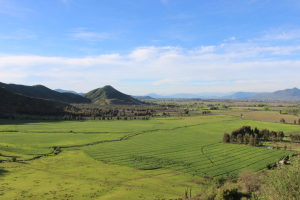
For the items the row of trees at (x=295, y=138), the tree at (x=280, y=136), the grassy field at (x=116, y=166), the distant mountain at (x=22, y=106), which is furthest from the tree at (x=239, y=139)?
the distant mountain at (x=22, y=106)

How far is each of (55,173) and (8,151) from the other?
2695 centimetres

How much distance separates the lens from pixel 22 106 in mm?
157500

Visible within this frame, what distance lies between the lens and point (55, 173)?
4791cm

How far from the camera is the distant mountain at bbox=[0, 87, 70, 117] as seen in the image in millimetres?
149113

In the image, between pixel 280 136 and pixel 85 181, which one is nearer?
pixel 85 181

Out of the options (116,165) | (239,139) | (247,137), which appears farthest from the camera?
(239,139)

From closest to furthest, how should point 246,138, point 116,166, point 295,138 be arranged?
point 116,166, point 246,138, point 295,138

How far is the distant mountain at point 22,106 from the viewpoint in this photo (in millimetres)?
149113

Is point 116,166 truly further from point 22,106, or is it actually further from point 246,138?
point 22,106

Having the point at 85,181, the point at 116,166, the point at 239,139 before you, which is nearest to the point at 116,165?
the point at 116,166

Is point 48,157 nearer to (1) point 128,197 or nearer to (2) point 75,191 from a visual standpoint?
(2) point 75,191

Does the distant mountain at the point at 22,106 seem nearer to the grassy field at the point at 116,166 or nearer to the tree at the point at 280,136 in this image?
the grassy field at the point at 116,166

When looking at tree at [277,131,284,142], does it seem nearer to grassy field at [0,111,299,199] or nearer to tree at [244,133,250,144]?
tree at [244,133,250,144]

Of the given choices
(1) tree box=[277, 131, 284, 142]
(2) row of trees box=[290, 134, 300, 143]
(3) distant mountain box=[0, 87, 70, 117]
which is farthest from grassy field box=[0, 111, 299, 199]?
(3) distant mountain box=[0, 87, 70, 117]
